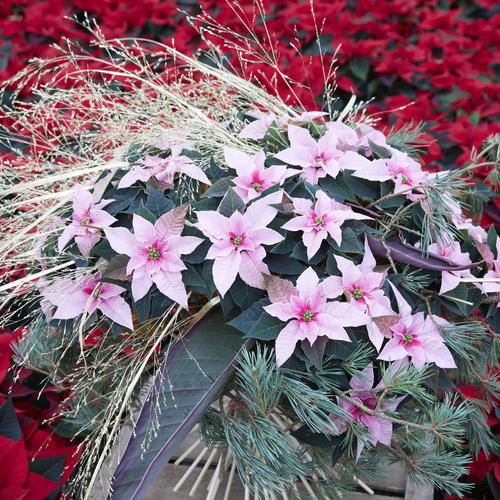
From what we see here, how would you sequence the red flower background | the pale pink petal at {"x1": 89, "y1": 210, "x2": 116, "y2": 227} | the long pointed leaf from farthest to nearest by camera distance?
the red flower background < the pale pink petal at {"x1": 89, "y1": 210, "x2": 116, "y2": 227} < the long pointed leaf

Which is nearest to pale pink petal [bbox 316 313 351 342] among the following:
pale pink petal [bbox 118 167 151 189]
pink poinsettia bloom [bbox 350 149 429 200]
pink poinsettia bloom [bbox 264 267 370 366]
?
pink poinsettia bloom [bbox 264 267 370 366]

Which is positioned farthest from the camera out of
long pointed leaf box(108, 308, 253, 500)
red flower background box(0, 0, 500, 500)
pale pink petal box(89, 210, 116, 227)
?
red flower background box(0, 0, 500, 500)

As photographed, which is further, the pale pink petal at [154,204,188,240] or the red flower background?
the red flower background

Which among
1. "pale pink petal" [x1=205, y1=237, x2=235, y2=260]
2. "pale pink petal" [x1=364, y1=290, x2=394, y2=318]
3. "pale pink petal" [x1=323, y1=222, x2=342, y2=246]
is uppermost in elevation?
"pale pink petal" [x1=205, y1=237, x2=235, y2=260]

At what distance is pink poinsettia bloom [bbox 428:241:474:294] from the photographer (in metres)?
→ 0.61

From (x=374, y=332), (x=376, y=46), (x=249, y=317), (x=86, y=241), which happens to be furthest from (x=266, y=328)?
(x=376, y=46)

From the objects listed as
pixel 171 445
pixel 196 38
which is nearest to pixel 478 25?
pixel 196 38

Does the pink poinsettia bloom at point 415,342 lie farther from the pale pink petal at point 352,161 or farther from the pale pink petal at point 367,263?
the pale pink petal at point 352,161

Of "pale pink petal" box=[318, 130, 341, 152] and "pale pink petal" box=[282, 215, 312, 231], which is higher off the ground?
"pale pink petal" box=[318, 130, 341, 152]

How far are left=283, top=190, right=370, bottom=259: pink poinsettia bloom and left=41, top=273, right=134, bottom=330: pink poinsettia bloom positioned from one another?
223 millimetres

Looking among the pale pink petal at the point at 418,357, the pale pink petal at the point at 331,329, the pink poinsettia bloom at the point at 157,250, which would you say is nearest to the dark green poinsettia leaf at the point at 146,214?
the pink poinsettia bloom at the point at 157,250

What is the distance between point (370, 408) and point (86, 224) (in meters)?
0.43

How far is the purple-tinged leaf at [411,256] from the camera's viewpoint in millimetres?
583

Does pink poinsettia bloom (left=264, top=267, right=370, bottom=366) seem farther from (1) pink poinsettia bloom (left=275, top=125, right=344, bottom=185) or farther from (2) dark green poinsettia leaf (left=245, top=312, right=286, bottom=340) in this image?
(1) pink poinsettia bloom (left=275, top=125, right=344, bottom=185)
